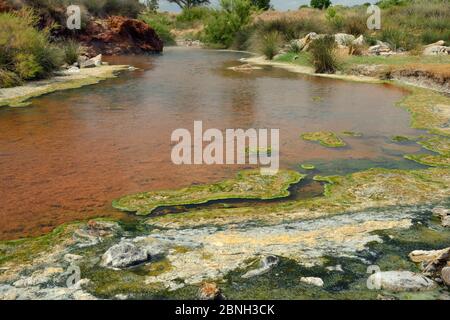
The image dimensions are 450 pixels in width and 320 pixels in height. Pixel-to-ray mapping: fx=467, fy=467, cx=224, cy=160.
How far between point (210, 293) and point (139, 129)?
5.26 m

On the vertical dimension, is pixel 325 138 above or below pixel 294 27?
below

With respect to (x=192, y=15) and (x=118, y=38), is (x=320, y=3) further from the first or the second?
(x=118, y=38)

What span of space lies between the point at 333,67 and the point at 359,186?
11418 millimetres

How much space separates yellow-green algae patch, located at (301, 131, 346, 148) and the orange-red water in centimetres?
17

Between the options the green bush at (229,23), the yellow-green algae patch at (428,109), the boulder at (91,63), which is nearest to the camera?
the yellow-green algae patch at (428,109)

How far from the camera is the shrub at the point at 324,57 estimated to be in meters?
16.0

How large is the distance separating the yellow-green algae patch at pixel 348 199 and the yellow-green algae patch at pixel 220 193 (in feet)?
0.88

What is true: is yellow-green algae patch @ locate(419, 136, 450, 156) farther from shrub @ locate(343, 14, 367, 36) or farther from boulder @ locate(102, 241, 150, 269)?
shrub @ locate(343, 14, 367, 36)

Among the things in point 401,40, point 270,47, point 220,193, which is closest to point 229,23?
point 270,47

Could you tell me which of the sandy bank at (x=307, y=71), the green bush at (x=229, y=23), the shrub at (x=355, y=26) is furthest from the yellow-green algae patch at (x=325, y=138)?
the green bush at (x=229, y=23)

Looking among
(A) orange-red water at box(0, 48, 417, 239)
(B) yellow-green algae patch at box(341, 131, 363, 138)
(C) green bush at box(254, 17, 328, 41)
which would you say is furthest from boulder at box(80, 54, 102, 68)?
(B) yellow-green algae patch at box(341, 131, 363, 138)

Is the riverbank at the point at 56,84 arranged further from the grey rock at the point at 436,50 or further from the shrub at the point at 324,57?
the grey rock at the point at 436,50

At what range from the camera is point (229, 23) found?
109 feet

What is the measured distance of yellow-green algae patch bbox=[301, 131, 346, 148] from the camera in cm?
701
